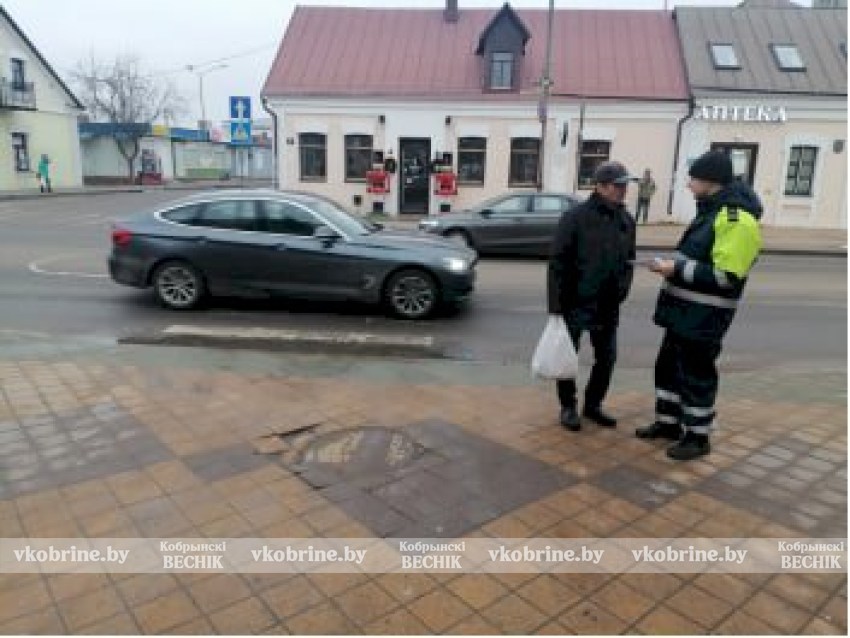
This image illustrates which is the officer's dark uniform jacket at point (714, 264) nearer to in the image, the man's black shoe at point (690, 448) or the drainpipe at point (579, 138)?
the man's black shoe at point (690, 448)

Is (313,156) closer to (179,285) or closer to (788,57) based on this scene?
(179,285)

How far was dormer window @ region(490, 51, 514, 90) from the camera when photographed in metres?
22.2

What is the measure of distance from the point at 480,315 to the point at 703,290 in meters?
4.72

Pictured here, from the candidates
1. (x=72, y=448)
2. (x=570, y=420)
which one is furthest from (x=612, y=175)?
(x=72, y=448)

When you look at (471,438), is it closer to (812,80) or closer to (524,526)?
(524,526)

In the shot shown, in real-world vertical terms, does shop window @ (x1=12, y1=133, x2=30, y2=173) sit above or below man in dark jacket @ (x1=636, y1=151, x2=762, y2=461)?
above

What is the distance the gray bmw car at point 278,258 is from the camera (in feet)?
26.2

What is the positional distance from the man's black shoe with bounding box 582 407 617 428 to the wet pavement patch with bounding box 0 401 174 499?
2741mm

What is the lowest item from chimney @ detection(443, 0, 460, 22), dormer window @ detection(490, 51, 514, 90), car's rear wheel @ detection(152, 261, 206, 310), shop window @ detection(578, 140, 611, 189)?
car's rear wheel @ detection(152, 261, 206, 310)

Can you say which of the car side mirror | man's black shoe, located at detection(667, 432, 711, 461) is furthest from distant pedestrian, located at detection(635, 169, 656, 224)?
man's black shoe, located at detection(667, 432, 711, 461)

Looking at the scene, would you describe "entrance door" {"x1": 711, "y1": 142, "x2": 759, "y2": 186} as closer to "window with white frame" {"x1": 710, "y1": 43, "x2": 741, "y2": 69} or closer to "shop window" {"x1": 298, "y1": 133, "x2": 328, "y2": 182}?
"window with white frame" {"x1": 710, "y1": 43, "x2": 741, "y2": 69}

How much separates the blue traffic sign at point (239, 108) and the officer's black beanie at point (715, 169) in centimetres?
1237

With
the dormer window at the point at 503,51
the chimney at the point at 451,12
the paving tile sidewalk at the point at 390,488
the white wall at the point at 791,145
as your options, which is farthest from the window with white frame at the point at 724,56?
the paving tile sidewalk at the point at 390,488

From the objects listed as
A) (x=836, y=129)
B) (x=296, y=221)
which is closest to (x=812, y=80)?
(x=836, y=129)
